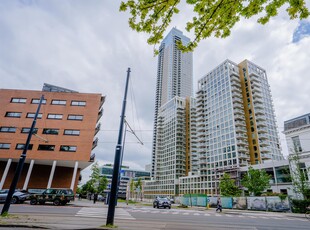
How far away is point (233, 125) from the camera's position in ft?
236

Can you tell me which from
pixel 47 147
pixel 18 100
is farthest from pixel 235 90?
pixel 18 100

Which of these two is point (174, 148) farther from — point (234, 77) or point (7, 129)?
point (7, 129)

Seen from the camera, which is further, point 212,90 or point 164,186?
point 164,186

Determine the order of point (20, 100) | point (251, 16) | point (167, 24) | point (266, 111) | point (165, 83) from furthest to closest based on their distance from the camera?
point (165, 83)
point (266, 111)
point (20, 100)
point (167, 24)
point (251, 16)

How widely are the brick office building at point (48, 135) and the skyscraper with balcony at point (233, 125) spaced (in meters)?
49.0

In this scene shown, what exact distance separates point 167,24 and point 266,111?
81782 mm

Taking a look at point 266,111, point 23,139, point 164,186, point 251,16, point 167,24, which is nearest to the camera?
point 251,16

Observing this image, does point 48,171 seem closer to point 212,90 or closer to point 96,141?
point 96,141

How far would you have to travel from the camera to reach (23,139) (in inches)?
1358

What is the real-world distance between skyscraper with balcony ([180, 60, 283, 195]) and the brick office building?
1928 inches

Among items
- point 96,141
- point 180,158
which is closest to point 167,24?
point 96,141

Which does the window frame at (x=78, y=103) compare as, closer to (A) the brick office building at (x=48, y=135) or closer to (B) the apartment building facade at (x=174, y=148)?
(A) the brick office building at (x=48, y=135)

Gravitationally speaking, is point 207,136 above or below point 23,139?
above

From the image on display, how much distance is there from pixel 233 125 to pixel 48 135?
59992 mm
